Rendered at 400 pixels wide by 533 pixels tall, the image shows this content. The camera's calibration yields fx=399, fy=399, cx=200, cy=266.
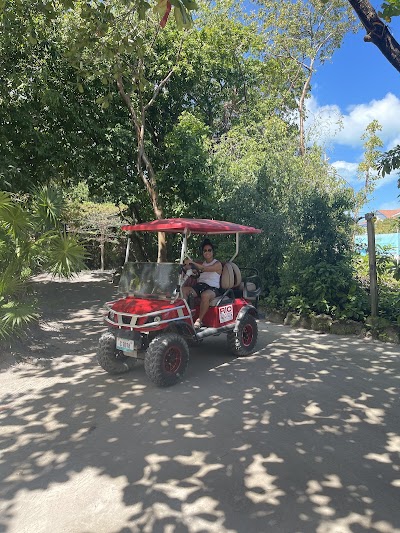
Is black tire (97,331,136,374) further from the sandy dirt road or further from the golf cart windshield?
the golf cart windshield

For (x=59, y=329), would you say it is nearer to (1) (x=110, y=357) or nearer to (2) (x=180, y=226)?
(1) (x=110, y=357)

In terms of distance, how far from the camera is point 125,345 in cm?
466

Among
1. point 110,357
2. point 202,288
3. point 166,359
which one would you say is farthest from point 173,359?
point 202,288

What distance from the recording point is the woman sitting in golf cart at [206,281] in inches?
215

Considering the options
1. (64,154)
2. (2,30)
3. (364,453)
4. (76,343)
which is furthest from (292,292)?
(2,30)

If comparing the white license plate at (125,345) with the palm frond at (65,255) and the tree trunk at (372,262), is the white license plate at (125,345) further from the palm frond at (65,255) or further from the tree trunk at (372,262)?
the tree trunk at (372,262)

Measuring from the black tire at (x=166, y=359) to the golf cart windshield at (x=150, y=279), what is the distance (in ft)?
2.03

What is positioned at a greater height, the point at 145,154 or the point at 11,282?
the point at 145,154

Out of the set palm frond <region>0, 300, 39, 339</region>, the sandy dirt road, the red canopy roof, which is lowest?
the sandy dirt road

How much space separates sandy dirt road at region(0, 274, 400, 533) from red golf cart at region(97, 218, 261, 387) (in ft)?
0.89

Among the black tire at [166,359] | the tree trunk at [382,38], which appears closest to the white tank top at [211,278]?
the black tire at [166,359]

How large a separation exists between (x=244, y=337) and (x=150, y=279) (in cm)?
179

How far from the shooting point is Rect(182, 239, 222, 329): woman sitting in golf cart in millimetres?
5453

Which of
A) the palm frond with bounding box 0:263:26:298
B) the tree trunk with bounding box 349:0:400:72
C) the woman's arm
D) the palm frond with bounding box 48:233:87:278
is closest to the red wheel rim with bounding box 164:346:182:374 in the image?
the woman's arm
